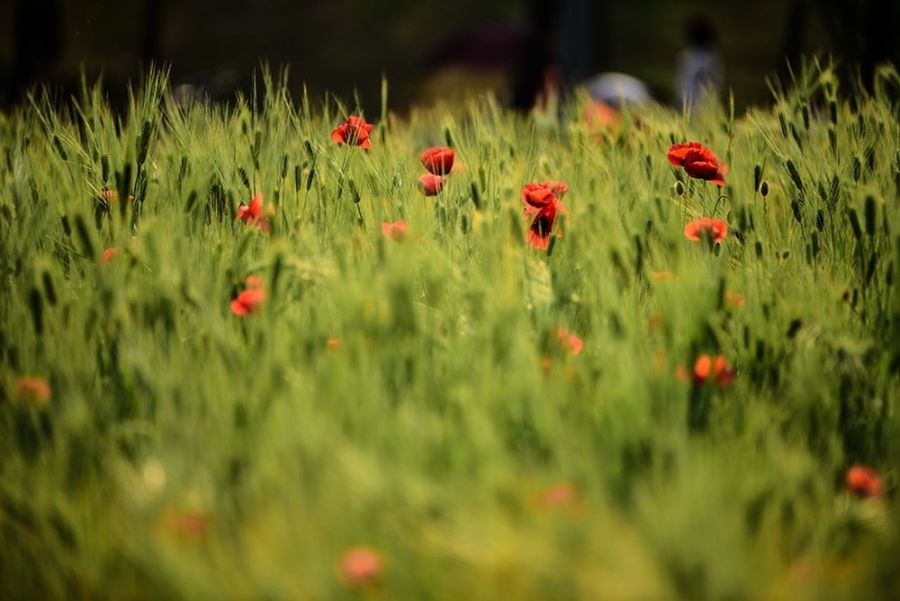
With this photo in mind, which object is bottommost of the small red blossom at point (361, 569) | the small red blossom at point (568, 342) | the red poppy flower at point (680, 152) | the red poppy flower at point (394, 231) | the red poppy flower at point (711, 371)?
the small red blossom at point (361, 569)

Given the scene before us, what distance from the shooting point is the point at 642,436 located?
4.40 ft

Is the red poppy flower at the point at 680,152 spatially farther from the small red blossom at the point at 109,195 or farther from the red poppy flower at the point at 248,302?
the small red blossom at the point at 109,195

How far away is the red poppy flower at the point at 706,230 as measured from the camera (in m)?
1.73

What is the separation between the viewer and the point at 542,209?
184 cm

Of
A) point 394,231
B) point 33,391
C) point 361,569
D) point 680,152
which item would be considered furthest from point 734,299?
point 33,391

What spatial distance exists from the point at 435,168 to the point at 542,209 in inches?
12.7

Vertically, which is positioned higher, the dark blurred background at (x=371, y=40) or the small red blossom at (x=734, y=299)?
the dark blurred background at (x=371, y=40)

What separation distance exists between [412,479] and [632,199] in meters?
1.09

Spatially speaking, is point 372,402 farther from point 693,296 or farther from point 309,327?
point 693,296

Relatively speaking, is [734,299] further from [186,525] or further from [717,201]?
[186,525]

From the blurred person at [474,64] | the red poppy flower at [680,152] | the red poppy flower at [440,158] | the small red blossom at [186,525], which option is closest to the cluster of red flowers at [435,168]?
the red poppy flower at [440,158]

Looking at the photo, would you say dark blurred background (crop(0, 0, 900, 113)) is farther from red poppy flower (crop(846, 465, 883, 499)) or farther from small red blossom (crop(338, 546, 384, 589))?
small red blossom (crop(338, 546, 384, 589))

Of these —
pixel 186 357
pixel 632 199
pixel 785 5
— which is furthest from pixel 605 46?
pixel 186 357

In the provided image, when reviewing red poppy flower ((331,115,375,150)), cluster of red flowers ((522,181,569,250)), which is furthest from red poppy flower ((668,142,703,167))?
red poppy flower ((331,115,375,150))
